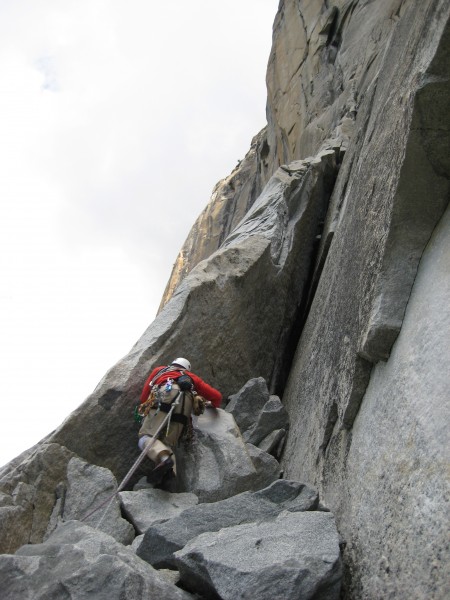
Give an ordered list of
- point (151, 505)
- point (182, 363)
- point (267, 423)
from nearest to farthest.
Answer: point (151, 505)
point (267, 423)
point (182, 363)

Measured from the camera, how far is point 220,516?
5.87 metres

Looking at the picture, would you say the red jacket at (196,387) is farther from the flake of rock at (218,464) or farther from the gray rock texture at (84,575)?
the gray rock texture at (84,575)

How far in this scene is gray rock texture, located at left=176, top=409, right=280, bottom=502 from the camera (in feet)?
25.8

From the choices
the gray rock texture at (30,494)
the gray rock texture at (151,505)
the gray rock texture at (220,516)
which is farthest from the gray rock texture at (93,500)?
the gray rock texture at (220,516)

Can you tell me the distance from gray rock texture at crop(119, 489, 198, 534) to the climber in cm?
50

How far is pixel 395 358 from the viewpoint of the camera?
5984 millimetres

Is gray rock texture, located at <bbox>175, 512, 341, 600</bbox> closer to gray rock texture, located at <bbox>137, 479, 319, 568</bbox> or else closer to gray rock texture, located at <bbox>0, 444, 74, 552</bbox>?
gray rock texture, located at <bbox>137, 479, 319, 568</bbox>

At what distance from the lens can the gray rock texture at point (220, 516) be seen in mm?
5527

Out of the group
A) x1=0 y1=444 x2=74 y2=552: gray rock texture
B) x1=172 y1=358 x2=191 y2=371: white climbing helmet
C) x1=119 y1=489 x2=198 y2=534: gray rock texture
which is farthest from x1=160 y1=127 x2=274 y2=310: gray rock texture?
x1=119 y1=489 x2=198 y2=534: gray rock texture

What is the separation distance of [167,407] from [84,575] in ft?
13.4

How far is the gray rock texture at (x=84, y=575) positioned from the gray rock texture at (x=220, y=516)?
24.4 inches

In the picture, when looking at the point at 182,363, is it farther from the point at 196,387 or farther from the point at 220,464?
the point at 220,464

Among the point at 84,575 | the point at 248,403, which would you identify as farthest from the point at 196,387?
the point at 84,575

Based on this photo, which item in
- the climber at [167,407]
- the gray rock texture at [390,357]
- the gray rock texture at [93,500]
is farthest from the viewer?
the climber at [167,407]
